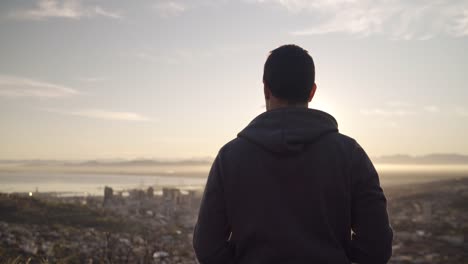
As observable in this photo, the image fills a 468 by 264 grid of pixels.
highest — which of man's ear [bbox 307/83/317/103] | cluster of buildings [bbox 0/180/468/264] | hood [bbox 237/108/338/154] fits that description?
man's ear [bbox 307/83/317/103]

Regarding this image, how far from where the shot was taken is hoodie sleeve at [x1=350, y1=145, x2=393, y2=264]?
1962 millimetres

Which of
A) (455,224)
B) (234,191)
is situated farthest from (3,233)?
(455,224)

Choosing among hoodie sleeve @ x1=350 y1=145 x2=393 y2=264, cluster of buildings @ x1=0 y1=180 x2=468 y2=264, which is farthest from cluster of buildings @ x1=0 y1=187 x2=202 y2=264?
hoodie sleeve @ x1=350 y1=145 x2=393 y2=264

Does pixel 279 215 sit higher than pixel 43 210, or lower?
higher

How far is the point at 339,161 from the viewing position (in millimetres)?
1924

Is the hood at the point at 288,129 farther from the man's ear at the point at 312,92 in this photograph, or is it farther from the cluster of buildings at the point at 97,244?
the cluster of buildings at the point at 97,244

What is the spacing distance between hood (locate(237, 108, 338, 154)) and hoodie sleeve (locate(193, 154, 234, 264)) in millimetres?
273

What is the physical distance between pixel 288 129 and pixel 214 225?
62 centimetres

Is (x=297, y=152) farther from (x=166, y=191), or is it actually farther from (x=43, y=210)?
(x=166, y=191)

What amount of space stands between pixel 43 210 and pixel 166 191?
1621cm

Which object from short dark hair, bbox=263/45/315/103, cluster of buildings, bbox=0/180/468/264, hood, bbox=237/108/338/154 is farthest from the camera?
cluster of buildings, bbox=0/180/468/264

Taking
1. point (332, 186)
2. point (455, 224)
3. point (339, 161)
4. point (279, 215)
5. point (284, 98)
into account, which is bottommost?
point (455, 224)

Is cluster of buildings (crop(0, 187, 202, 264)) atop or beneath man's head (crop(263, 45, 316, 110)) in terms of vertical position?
beneath

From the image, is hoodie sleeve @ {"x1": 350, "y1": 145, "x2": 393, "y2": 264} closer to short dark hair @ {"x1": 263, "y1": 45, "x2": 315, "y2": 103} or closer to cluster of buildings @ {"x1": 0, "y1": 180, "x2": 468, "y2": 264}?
short dark hair @ {"x1": 263, "y1": 45, "x2": 315, "y2": 103}
